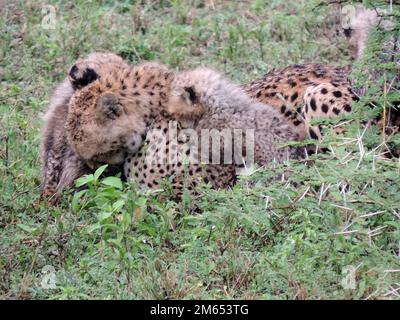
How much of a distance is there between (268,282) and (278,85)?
1839 millimetres

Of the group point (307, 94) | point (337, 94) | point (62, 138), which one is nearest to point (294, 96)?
point (307, 94)

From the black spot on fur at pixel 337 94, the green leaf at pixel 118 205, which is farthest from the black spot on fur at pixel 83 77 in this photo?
the black spot on fur at pixel 337 94

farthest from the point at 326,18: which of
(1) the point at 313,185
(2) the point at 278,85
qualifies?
(1) the point at 313,185

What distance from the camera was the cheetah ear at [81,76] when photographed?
5312 mm

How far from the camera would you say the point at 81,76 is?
17.4 feet

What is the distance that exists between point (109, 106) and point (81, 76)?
0.25 m

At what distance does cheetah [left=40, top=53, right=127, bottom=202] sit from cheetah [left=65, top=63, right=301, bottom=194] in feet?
0.25

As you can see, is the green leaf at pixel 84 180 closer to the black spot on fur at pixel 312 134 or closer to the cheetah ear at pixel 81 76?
the cheetah ear at pixel 81 76

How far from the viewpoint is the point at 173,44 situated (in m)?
7.20

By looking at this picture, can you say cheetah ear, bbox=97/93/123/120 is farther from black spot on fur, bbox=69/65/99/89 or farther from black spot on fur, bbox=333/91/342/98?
black spot on fur, bbox=333/91/342/98

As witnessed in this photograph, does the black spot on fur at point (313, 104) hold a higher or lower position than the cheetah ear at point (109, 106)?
lower

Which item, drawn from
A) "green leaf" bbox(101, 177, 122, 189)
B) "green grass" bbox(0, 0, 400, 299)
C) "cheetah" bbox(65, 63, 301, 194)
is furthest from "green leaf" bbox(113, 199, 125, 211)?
"cheetah" bbox(65, 63, 301, 194)
